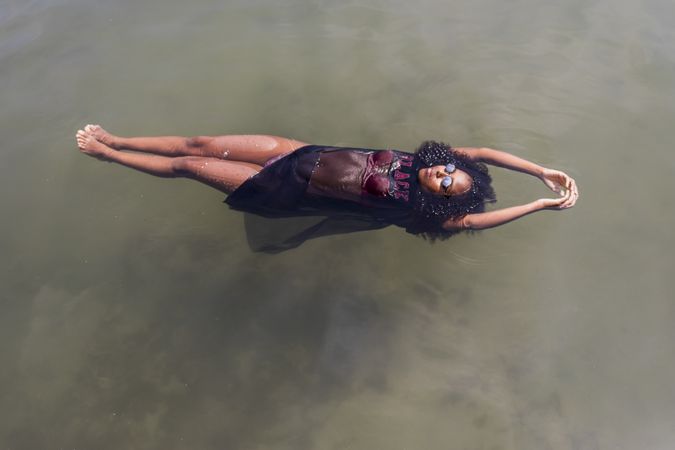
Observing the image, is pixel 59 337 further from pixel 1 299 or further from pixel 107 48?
pixel 107 48

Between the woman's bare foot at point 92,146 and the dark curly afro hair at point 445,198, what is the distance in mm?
2786

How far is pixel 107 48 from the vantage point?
16.1 feet

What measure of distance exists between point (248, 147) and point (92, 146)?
152 cm

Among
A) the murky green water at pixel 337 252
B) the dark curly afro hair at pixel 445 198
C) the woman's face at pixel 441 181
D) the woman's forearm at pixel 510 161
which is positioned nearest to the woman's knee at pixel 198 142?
the murky green water at pixel 337 252

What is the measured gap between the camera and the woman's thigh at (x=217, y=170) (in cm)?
366

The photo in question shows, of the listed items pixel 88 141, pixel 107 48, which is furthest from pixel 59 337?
pixel 107 48

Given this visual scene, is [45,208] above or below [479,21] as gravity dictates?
below

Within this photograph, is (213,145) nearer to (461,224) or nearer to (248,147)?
(248,147)

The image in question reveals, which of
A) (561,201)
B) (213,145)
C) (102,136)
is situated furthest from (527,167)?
(102,136)

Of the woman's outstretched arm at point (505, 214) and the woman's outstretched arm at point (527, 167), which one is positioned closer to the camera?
the woman's outstretched arm at point (505, 214)

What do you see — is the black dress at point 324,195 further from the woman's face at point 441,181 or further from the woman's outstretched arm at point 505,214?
the woman's outstretched arm at point 505,214

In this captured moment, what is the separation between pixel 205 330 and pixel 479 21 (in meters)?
4.30

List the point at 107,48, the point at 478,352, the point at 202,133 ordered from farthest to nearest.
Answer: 1. the point at 107,48
2. the point at 202,133
3. the point at 478,352

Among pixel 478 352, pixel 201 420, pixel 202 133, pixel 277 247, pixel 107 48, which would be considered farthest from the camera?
pixel 107 48
